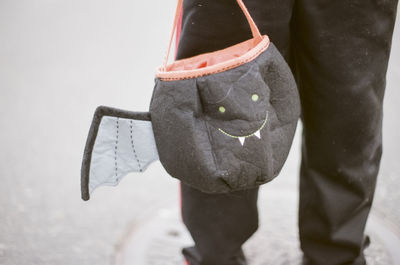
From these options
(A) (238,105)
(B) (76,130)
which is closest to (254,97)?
(A) (238,105)

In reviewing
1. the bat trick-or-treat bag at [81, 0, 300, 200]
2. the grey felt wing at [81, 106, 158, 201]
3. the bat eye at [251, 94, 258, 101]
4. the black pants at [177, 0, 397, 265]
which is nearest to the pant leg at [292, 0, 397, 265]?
the black pants at [177, 0, 397, 265]

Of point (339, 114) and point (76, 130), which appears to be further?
point (76, 130)

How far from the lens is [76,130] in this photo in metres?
2.24

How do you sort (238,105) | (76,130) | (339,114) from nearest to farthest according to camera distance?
(238,105) → (339,114) → (76,130)

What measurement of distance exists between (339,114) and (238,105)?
34cm

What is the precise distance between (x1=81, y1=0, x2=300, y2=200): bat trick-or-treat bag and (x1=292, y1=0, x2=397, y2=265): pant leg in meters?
0.14

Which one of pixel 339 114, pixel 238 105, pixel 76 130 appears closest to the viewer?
pixel 238 105

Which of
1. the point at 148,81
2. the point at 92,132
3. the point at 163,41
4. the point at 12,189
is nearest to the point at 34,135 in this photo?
the point at 12,189

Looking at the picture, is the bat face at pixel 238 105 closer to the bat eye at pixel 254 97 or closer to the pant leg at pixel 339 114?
the bat eye at pixel 254 97

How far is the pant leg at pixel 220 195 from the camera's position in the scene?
93 cm

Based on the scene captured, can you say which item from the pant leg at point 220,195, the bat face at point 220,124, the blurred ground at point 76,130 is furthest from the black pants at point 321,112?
the blurred ground at point 76,130

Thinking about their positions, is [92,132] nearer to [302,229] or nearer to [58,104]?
[302,229]

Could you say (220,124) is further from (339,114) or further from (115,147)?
(339,114)

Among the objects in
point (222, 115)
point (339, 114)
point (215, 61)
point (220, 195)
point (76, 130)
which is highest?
point (215, 61)
